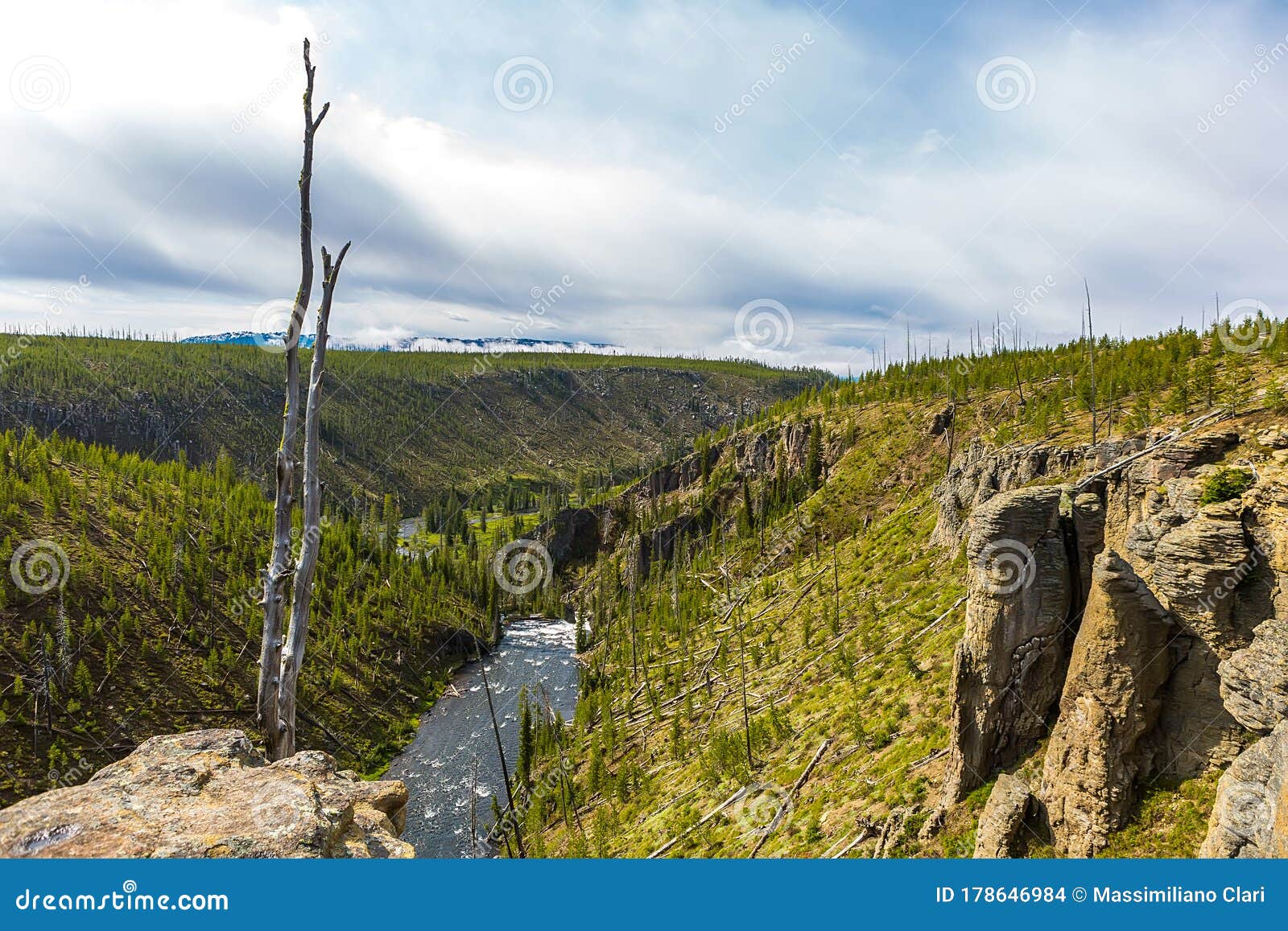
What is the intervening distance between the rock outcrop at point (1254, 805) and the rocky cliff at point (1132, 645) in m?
0.03

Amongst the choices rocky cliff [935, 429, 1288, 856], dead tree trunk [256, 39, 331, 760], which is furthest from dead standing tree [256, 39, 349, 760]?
rocky cliff [935, 429, 1288, 856]

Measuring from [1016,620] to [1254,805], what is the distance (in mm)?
7523

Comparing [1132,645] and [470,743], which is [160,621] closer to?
[470,743]

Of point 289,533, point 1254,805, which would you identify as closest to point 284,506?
point 289,533

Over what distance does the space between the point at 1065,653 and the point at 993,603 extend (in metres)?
2.47

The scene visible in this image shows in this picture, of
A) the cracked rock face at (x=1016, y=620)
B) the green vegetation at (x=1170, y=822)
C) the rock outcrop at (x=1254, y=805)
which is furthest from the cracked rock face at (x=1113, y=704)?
the rock outcrop at (x=1254, y=805)

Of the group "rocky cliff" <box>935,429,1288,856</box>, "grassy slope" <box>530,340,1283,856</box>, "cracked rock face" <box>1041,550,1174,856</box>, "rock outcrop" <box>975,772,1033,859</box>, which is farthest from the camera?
"grassy slope" <box>530,340,1283,856</box>

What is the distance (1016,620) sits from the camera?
1767 cm

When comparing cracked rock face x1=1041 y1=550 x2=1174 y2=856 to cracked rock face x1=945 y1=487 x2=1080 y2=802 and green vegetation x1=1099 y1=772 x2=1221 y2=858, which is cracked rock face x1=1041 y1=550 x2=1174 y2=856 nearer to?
green vegetation x1=1099 y1=772 x2=1221 y2=858

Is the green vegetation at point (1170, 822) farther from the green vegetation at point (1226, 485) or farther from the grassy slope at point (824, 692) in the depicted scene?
the green vegetation at point (1226, 485)

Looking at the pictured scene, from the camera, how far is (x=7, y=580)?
6088 centimetres

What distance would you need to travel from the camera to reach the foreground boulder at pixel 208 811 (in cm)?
537

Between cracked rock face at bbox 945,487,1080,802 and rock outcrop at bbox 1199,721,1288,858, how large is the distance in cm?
650

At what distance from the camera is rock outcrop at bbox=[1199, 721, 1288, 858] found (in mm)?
9547
